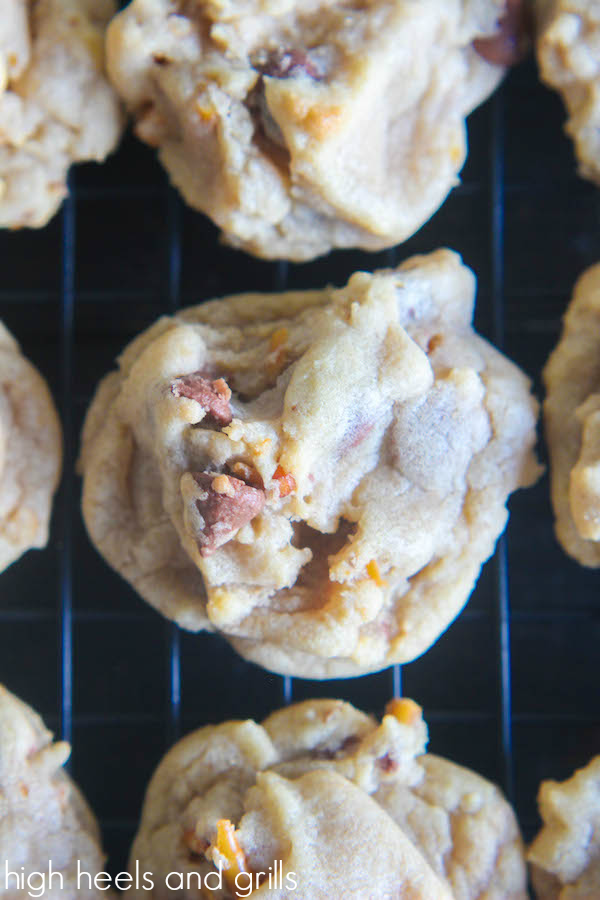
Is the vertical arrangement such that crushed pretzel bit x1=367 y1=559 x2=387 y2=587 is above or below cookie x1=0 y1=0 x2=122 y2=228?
below

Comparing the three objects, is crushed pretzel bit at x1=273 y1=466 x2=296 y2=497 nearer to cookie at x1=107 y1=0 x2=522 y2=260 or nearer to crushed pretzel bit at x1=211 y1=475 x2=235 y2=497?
crushed pretzel bit at x1=211 y1=475 x2=235 y2=497

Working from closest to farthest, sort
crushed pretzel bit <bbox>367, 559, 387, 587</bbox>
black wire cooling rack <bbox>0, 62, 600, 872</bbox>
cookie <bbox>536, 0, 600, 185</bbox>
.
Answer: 1. crushed pretzel bit <bbox>367, 559, 387, 587</bbox>
2. cookie <bbox>536, 0, 600, 185</bbox>
3. black wire cooling rack <bbox>0, 62, 600, 872</bbox>

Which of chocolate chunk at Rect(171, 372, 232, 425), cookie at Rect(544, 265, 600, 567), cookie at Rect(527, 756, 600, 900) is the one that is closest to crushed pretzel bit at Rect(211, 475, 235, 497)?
chocolate chunk at Rect(171, 372, 232, 425)

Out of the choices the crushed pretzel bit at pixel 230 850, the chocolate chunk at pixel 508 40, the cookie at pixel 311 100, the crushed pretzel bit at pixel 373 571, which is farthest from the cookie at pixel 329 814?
the chocolate chunk at pixel 508 40

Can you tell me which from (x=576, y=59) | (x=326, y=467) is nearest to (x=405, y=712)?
(x=326, y=467)

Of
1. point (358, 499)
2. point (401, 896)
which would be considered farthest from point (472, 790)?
point (358, 499)

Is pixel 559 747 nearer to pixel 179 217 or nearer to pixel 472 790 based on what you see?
pixel 472 790
